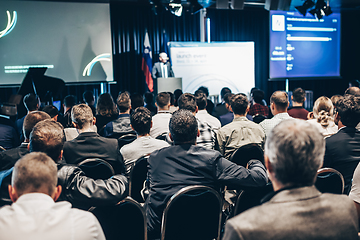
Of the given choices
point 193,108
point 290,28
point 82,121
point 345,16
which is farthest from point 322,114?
point 345,16

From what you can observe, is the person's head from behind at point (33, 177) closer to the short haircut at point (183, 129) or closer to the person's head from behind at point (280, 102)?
the short haircut at point (183, 129)

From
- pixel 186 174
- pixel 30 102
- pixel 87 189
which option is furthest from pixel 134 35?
pixel 87 189

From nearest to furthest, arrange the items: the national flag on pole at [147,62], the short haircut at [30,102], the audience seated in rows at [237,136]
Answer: the audience seated in rows at [237,136] < the short haircut at [30,102] < the national flag on pole at [147,62]

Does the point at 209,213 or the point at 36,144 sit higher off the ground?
the point at 36,144

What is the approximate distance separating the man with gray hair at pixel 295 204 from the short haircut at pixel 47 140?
4.02 feet

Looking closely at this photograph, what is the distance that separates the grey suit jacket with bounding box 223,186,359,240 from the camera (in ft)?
2.95

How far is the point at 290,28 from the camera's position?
31.3 ft

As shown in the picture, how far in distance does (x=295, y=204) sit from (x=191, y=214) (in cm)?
80

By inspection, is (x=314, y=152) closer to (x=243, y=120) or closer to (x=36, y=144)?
(x=36, y=144)

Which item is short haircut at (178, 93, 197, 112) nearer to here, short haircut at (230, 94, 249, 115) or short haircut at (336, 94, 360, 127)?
short haircut at (230, 94, 249, 115)

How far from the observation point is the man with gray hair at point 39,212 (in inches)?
40.8

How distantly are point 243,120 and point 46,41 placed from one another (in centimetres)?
599

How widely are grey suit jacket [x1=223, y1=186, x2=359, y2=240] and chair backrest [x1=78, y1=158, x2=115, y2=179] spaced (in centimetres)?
144

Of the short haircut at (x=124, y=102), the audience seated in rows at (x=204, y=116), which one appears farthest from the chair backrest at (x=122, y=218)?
the short haircut at (x=124, y=102)
